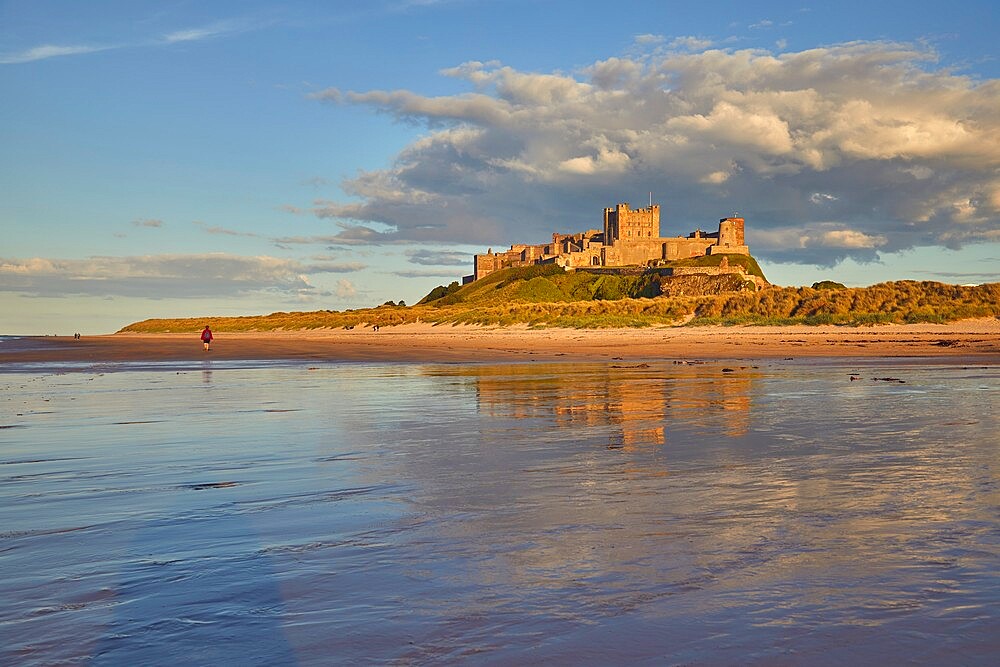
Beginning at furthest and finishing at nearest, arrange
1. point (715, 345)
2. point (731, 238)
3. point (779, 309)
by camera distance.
Answer: point (731, 238), point (779, 309), point (715, 345)

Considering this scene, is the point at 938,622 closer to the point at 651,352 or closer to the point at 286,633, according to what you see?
the point at 286,633

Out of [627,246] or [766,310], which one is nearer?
[766,310]

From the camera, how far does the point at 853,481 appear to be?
20.6 ft

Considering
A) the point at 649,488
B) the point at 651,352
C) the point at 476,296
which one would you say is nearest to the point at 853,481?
the point at 649,488

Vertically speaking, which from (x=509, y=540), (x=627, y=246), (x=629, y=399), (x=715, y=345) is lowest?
(x=509, y=540)

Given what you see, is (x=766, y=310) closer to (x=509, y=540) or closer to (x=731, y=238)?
(x=509, y=540)

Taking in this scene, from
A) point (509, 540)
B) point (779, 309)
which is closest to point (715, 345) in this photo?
point (779, 309)

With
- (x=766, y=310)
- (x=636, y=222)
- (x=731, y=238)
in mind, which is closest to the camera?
(x=766, y=310)

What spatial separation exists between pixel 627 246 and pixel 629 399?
136m

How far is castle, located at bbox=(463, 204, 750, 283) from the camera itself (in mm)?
143250

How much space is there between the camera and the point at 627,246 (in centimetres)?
14638

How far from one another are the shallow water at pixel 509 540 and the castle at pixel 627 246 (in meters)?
133

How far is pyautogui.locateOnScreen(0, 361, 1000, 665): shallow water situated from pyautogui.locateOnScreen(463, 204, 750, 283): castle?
133020mm

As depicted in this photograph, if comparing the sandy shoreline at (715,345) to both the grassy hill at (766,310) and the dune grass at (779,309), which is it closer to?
the dune grass at (779,309)
